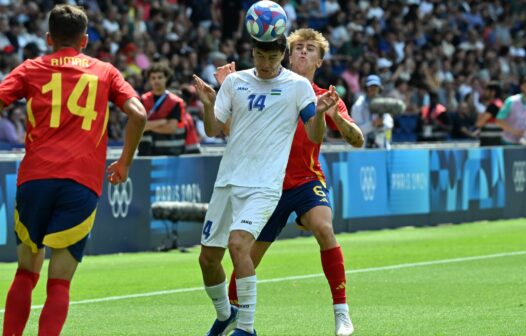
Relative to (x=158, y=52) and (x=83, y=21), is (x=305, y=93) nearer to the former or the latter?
(x=83, y=21)

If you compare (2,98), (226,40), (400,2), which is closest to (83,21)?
(2,98)

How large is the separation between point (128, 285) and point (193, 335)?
407 cm

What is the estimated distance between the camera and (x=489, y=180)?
25.1 metres

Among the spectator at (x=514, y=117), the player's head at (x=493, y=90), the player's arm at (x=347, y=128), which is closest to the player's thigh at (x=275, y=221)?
the player's arm at (x=347, y=128)

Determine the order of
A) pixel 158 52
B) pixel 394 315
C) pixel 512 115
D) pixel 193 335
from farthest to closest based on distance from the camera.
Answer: pixel 158 52 → pixel 512 115 → pixel 394 315 → pixel 193 335

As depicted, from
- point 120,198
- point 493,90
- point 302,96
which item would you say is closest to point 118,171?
point 302,96

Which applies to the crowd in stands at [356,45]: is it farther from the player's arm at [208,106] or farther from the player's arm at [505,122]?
the player's arm at [208,106]

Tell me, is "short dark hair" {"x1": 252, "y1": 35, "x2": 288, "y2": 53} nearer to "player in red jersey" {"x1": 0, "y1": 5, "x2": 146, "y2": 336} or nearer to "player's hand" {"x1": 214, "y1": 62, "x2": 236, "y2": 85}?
"player's hand" {"x1": 214, "y1": 62, "x2": 236, "y2": 85}

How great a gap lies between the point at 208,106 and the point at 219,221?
0.80 m

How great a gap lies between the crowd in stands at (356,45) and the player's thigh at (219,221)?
37.2 ft

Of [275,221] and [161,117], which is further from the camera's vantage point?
[161,117]

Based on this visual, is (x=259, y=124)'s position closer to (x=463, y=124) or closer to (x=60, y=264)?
(x=60, y=264)

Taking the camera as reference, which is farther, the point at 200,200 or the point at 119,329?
the point at 200,200

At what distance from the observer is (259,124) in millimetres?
9430
